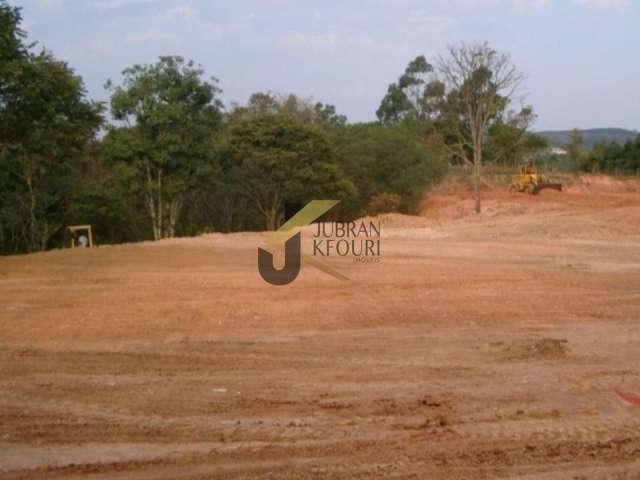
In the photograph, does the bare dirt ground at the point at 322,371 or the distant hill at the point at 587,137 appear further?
the distant hill at the point at 587,137

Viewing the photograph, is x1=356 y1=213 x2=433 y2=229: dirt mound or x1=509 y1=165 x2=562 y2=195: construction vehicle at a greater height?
x1=509 y1=165 x2=562 y2=195: construction vehicle

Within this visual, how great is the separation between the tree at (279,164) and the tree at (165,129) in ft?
8.49

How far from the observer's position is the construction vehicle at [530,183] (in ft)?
120

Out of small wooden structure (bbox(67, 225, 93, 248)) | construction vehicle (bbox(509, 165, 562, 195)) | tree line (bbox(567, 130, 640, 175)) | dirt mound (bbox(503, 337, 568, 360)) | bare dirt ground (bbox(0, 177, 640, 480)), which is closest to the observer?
bare dirt ground (bbox(0, 177, 640, 480))

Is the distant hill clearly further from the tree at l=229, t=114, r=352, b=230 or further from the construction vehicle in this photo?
the tree at l=229, t=114, r=352, b=230

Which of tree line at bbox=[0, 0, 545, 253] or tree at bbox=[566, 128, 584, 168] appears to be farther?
tree at bbox=[566, 128, 584, 168]

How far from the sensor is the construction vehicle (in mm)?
36500

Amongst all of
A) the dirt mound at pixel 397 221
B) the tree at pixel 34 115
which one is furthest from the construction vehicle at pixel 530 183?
the tree at pixel 34 115

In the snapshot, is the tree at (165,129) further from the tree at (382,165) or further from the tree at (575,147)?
the tree at (575,147)

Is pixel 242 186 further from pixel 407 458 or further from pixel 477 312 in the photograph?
pixel 407 458

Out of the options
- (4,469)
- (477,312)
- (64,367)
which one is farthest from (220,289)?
(4,469)

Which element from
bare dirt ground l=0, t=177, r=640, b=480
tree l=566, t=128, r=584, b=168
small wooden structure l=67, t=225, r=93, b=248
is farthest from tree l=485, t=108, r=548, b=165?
bare dirt ground l=0, t=177, r=640, b=480
